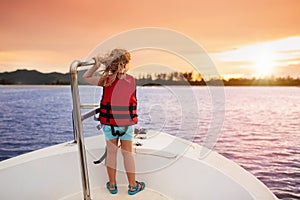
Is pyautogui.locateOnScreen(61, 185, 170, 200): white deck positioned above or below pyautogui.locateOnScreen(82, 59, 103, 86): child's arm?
below

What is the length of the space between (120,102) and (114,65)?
21 cm

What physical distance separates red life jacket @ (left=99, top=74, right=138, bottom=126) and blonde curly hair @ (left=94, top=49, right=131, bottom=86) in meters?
0.03

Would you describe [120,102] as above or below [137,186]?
above

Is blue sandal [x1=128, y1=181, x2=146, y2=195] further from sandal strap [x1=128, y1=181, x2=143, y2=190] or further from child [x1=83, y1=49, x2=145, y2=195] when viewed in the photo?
child [x1=83, y1=49, x2=145, y2=195]

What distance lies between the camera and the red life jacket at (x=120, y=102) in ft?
4.68

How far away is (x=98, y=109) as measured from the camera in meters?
1.57

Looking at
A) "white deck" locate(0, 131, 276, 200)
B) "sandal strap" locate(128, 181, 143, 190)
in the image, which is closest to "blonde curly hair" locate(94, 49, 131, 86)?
"white deck" locate(0, 131, 276, 200)

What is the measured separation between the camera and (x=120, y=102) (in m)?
1.42

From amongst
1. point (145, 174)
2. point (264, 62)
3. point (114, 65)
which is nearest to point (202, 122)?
point (145, 174)

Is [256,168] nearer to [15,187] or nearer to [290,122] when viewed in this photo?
[290,122]

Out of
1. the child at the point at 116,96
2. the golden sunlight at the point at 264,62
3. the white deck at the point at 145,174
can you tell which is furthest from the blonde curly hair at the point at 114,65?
the golden sunlight at the point at 264,62

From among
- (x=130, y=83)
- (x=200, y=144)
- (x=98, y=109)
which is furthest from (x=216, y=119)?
(x=98, y=109)

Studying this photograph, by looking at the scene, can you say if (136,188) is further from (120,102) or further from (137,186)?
(120,102)

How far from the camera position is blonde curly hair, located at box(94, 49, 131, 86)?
1.33 m
